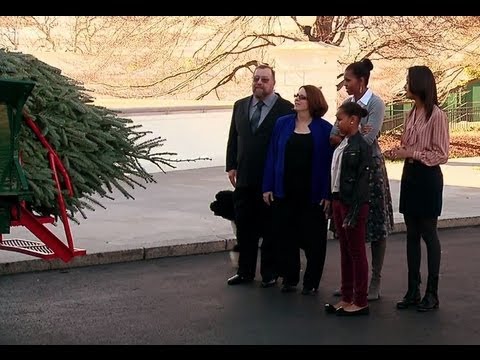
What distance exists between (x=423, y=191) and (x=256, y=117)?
1736mm

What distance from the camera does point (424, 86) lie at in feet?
23.9

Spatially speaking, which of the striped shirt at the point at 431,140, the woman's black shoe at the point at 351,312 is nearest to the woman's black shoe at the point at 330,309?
the woman's black shoe at the point at 351,312

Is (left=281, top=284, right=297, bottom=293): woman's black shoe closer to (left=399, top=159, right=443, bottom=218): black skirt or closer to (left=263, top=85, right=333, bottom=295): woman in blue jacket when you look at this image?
(left=263, top=85, right=333, bottom=295): woman in blue jacket

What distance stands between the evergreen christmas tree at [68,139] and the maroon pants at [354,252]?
151cm

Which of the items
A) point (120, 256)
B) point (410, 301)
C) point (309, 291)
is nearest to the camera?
point (410, 301)

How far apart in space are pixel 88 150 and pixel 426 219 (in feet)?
7.97

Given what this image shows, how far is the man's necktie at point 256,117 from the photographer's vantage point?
27.4ft

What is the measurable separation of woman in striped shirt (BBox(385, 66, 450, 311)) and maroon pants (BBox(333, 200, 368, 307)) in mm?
411

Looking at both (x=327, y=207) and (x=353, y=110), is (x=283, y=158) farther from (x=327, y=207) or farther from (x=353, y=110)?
(x=353, y=110)

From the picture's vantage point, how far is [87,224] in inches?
446

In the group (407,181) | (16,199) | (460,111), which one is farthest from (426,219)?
(460,111)

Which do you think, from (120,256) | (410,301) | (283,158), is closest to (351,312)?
(410,301)
